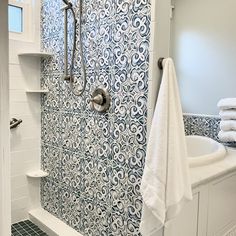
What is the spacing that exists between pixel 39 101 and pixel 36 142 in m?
0.37

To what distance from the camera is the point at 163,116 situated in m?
1.25

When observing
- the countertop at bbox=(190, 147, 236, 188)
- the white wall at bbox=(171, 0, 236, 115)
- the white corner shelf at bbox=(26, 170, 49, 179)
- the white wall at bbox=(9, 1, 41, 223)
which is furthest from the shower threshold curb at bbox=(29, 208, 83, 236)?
the white wall at bbox=(171, 0, 236, 115)

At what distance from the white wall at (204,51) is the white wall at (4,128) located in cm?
241

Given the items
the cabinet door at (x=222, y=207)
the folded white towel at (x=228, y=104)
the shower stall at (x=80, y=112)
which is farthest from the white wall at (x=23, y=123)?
the folded white towel at (x=228, y=104)

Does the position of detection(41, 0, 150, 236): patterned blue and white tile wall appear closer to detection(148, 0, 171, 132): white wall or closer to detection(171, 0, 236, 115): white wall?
detection(148, 0, 171, 132): white wall

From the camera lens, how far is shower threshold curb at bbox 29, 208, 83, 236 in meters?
1.97

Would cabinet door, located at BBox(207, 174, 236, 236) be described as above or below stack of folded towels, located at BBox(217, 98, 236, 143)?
below

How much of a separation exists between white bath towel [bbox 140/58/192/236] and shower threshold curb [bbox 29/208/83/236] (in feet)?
2.97

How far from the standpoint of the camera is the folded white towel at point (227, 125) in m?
2.27

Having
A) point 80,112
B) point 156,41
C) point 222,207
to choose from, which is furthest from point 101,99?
point 222,207

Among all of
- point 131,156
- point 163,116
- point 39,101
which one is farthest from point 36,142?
point 163,116

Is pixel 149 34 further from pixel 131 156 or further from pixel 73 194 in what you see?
pixel 73 194

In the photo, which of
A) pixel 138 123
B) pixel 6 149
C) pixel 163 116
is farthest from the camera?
pixel 138 123

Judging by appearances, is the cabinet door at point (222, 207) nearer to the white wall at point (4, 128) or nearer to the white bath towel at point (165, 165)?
the white bath towel at point (165, 165)
